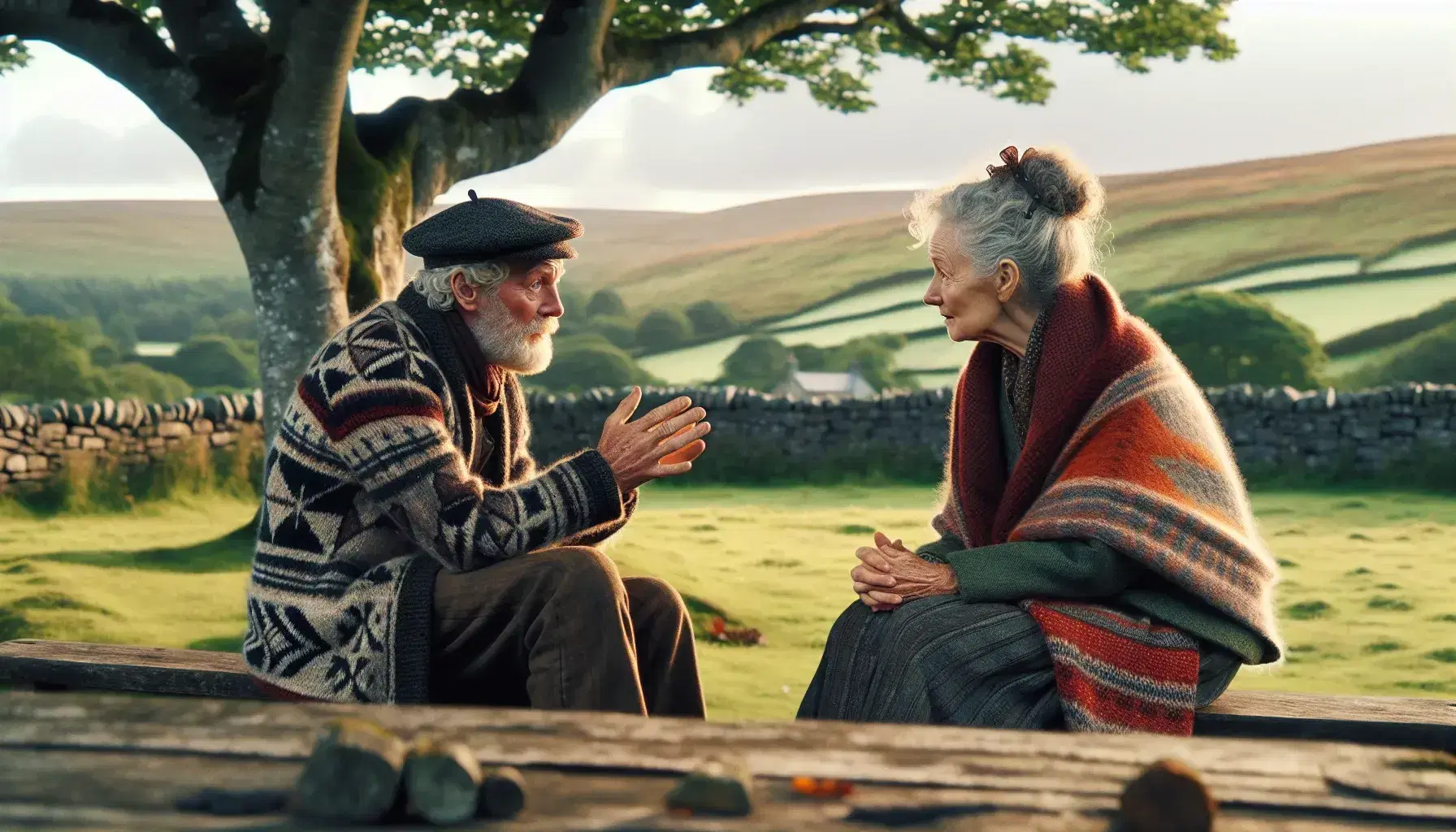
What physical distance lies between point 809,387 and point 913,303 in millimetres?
10737

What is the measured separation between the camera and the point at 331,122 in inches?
328

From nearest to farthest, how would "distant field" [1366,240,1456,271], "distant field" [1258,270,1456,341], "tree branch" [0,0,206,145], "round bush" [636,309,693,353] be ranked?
"tree branch" [0,0,206,145] < "distant field" [1258,270,1456,341] < "distant field" [1366,240,1456,271] < "round bush" [636,309,693,353]

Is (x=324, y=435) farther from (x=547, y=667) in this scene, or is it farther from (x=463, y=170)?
(x=463, y=170)

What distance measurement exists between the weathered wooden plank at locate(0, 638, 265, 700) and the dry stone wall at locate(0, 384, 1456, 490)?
29.0 ft

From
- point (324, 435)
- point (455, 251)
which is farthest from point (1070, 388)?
point (324, 435)

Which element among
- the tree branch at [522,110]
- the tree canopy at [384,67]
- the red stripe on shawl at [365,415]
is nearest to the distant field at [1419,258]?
the tree canopy at [384,67]

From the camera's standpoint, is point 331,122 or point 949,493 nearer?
point 949,493

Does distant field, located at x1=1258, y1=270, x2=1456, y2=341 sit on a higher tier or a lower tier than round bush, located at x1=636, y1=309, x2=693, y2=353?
higher

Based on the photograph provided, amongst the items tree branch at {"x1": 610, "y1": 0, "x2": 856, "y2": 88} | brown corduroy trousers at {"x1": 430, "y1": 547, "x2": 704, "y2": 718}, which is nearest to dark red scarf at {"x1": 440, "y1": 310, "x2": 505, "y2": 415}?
brown corduroy trousers at {"x1": 430, "y1": 547, "x2": 704, "y2": 718}

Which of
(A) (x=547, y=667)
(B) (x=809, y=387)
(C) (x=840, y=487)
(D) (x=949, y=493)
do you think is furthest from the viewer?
(B) (x=809, y=387)

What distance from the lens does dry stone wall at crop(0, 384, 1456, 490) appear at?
13.0 metres

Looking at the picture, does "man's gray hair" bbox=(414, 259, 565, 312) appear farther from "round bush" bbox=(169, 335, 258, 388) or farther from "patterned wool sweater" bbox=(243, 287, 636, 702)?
"round bush" bbox=(169, 335, 258, 388)

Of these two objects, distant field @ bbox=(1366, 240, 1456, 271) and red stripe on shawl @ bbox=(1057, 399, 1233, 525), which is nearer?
red stripe on shawl @ bbox=(1057, 399, 1233, 525)

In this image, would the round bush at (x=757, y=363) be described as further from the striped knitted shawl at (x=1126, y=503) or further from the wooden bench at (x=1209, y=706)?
the striped knitted shawl at (x=1126, y=503)
